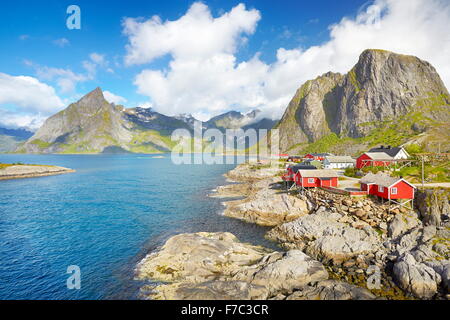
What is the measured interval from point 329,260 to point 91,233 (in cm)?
3886

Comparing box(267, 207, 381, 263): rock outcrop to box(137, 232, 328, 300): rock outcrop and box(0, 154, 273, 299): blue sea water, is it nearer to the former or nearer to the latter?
box(0, 154, 273, 299): blue sea water

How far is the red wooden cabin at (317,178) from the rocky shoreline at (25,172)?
132115mm

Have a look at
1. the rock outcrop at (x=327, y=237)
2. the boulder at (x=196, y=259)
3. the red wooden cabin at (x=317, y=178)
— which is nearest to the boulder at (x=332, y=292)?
the rock outcrop at (x=327, y=237)

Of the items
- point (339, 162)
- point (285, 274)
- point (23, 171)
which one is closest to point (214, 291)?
point (285, 274)

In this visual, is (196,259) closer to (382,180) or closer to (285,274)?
(285,274)

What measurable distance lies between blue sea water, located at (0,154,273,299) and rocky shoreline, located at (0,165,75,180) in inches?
1951

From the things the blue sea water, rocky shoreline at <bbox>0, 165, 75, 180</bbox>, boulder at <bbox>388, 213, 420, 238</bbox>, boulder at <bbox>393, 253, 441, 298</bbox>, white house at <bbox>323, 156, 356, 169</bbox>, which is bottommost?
the blue sea water

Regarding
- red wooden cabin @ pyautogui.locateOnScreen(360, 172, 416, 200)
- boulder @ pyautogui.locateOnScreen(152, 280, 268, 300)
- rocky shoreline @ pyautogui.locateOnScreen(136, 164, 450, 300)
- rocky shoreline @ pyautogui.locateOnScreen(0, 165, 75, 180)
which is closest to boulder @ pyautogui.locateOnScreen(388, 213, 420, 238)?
rocky shoreline @ pyautogui.locateOnScreen(136, 164, 450, 300)

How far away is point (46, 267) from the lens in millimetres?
28281

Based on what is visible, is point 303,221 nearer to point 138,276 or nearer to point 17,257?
point 138,276

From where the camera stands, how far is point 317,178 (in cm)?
4962

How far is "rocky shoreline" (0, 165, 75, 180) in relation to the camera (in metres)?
108

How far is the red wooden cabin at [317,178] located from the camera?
161 ft

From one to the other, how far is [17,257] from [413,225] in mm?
57910
